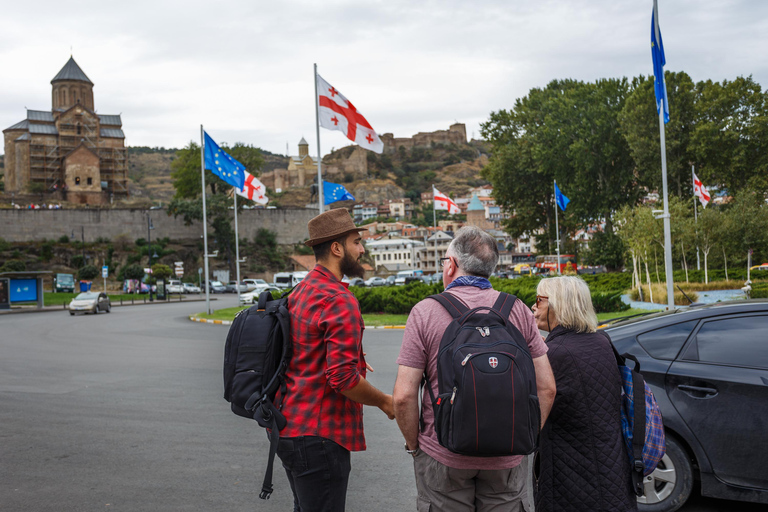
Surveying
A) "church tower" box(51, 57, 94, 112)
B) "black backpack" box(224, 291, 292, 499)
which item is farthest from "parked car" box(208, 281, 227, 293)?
"black backpack" box(224, 291, 292, 499)

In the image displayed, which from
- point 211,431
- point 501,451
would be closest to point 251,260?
point 211,431

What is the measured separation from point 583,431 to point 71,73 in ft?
349

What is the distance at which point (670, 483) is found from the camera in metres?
4.61

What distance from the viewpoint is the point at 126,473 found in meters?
5.93

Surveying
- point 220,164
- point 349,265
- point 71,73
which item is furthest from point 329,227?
point 71,73

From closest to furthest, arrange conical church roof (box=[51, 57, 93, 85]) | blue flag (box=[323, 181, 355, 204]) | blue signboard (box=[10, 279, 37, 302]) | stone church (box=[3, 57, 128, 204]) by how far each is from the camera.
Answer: blue flag (box=[323, 181, 355, 204]) < blue signboard (box=[10, 279, 37, 302]) < stone church (box=[3, 57, 128, 204]) < conical church roof (box=[51, 57, 93, 85])

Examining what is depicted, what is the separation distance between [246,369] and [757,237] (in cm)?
3784

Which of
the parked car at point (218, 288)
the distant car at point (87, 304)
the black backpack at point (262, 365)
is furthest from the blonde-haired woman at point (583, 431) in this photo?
the parked car at point (218, 288)

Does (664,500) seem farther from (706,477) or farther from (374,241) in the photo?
(374,241)

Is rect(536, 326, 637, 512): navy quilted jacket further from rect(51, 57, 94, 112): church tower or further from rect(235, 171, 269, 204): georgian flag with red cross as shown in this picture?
rect(51, 57, 94, 112): church tower

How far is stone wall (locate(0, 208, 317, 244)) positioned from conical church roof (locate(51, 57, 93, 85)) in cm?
2737

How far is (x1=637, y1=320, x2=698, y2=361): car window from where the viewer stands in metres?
4.69

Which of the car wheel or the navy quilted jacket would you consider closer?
the navy quilted jacket

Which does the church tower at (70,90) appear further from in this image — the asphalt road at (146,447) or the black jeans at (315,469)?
the black jeans at (315,469)
